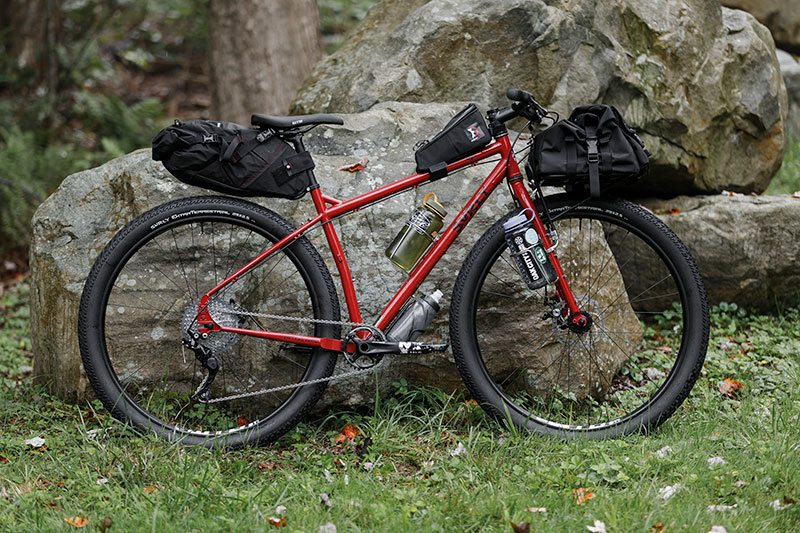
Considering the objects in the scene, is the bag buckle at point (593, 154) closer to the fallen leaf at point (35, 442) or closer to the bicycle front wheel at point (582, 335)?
the bicycle front wheel at point (582, 335)

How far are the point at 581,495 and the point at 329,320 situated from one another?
4.20 feet

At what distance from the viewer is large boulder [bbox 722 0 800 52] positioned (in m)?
7.77

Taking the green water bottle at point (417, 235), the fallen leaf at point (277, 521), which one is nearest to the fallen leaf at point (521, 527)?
the fallen leaf at point (277, 521)

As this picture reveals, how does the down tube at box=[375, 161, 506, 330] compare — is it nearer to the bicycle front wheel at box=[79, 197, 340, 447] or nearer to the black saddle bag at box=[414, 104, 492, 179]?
the black saddle bag at box=[414, 104, 492, 179]

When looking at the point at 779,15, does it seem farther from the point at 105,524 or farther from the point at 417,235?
the point at 105,524

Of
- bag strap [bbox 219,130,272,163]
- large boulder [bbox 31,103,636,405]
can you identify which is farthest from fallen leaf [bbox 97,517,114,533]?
bag strap [bbox 219,130,272,163]

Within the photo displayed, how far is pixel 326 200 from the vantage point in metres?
3.38

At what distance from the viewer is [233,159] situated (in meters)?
3.25

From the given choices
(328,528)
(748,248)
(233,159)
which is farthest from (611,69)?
(328,528)

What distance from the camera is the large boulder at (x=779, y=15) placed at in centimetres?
777

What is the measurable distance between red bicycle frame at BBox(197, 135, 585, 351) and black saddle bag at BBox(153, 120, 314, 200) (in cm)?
15

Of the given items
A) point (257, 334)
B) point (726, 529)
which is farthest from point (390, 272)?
point (726, 529)

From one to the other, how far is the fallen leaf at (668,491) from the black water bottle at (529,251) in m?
0.97

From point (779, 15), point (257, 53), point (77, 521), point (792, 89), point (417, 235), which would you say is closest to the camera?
point (77, 521)
